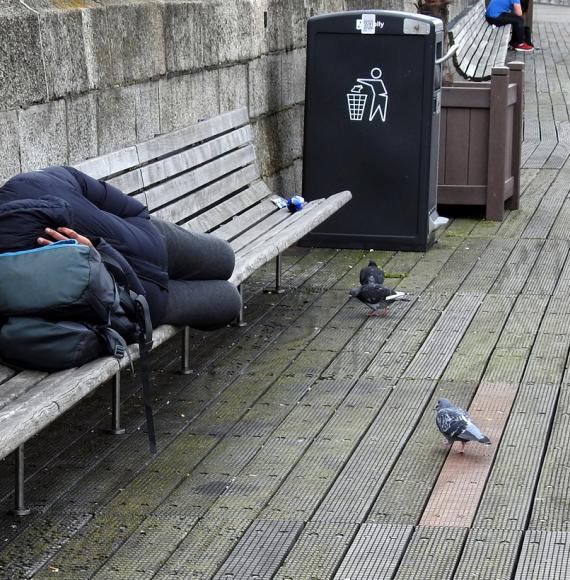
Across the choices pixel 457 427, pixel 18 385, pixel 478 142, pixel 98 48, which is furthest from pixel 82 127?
pixel 478 142

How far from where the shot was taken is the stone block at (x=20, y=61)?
5.31m

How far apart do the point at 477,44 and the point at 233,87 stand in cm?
1129

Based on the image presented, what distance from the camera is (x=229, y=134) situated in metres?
7.58

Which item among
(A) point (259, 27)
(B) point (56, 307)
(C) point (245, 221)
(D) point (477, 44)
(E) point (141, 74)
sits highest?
(A) point (259, 27)

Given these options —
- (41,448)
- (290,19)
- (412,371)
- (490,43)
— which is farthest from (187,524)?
(490,43)

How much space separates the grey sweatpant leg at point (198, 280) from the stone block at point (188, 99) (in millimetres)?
1646

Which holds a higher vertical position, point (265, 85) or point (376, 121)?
point (265, 85)

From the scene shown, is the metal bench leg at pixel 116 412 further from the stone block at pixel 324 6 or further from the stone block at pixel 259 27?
the stone block at pixel 324 6

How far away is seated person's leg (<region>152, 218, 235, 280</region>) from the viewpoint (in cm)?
548

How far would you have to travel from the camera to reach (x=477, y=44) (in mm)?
18938

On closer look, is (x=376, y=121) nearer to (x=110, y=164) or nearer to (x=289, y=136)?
(x=289, y=136)

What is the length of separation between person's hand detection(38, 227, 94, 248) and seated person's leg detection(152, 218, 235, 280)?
0.82m

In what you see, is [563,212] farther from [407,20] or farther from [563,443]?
[563,443]

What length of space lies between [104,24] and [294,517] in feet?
9.60
